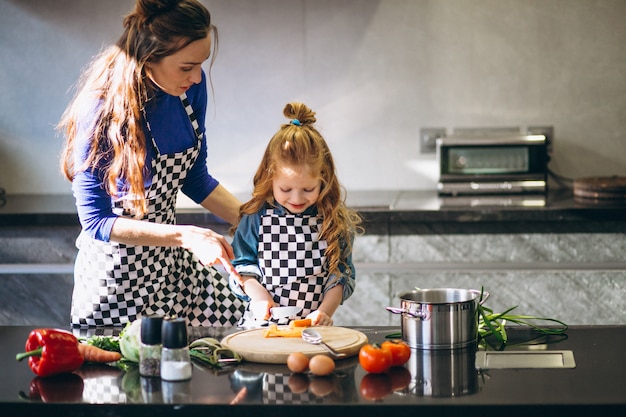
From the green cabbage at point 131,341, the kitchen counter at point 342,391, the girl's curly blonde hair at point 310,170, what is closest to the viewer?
the kitchen counter at point 342,391

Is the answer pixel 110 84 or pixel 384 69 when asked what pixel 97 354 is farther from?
pixel 384 69

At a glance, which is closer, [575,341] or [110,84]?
[575,341]

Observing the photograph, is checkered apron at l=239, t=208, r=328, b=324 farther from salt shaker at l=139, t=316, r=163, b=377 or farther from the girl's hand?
salt shaker at l=139, t=316, r=163, b=377

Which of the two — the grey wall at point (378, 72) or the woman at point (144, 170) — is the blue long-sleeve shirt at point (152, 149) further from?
the grey wall at point (378, 72)

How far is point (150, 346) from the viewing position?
5.65 feet

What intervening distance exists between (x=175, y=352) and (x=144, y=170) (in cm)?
68

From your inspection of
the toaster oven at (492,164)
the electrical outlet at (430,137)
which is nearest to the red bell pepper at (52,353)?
the toaster oven at (492,164)

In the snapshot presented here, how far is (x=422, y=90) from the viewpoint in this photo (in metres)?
3.77

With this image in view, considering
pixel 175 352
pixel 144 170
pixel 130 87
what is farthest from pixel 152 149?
pixel 175 352

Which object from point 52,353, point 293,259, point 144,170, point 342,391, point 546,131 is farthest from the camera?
point 546,131

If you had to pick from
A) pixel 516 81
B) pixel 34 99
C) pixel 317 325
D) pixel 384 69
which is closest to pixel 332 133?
pixel 384 69

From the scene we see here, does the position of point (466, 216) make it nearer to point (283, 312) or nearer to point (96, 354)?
point (283, 312)

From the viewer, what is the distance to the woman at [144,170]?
2.11m

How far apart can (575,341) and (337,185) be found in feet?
2.39
